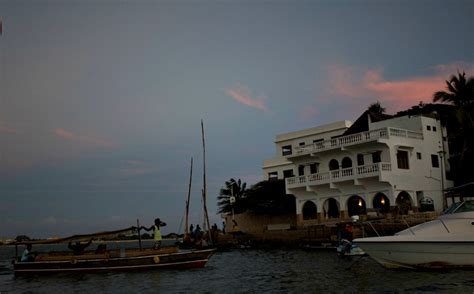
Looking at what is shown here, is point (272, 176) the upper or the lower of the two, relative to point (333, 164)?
upper

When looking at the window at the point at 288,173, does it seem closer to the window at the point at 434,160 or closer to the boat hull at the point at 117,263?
the window at the point at 434,160

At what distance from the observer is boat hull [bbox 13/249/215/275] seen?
2595 centimetres

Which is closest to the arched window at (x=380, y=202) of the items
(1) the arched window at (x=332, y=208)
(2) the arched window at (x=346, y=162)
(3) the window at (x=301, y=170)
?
(2) the arched window at (x=346, y=162)

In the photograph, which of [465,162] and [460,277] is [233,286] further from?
[465,162]

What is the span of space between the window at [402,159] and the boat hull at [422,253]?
20.4 metres

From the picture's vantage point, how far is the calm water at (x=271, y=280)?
17141mm

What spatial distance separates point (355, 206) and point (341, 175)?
3801mm

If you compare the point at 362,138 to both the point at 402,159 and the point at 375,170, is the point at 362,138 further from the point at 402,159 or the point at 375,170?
the point at 402,159

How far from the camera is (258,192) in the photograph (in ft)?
169

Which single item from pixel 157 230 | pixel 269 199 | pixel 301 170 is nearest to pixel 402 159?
pixel 301 170

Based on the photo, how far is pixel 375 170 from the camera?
3756 cm

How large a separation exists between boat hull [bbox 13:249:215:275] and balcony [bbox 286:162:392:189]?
54.8 ft

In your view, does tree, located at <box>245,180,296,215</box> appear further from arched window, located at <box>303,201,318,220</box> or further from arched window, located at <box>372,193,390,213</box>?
arched window, located at <box>372,193,390,213</box>

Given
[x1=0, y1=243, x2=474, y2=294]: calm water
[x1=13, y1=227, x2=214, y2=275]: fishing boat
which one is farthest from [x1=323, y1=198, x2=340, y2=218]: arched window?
[x1=13, y1=227, x2=214, y2=275]: fishing boat
